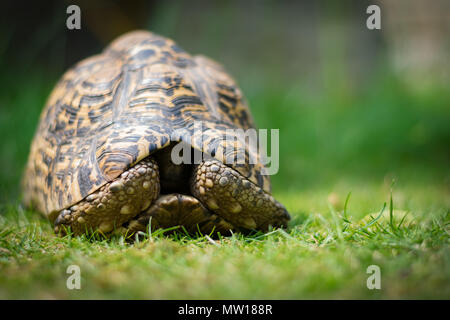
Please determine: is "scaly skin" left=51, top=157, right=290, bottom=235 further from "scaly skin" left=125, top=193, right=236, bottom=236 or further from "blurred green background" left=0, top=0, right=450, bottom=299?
"blurred green background" left=0, top=0, right=450, bottom=299

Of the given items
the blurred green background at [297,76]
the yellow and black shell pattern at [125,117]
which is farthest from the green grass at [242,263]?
the blurred green background at [297,76]

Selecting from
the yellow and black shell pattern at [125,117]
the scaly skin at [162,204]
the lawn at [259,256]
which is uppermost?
the yellow and black shell pattern at [125,117]

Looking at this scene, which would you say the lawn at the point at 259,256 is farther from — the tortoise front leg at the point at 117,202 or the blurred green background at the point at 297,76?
the blurred green background at the point at 297,76

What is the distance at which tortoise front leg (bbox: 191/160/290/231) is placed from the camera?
5.75 ft

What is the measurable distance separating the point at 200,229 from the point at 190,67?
0.89m

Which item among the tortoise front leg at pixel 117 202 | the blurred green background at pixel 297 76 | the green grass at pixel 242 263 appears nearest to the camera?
the green grass at pixel 242 263

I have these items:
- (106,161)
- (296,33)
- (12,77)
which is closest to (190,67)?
(106,161)

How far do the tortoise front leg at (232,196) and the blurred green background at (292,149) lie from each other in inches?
4.6

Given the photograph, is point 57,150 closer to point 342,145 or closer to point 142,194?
point 142,194

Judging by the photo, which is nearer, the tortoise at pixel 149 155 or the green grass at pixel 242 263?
the green grass at pixel 242 263

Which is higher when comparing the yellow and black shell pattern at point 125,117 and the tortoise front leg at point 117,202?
the yellow and black shell pattern at point 125,117

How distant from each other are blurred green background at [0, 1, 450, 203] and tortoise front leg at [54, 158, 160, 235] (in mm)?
1391

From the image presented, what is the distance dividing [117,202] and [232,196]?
1.54 feet

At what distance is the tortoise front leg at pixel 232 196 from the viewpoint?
1.75 meters
